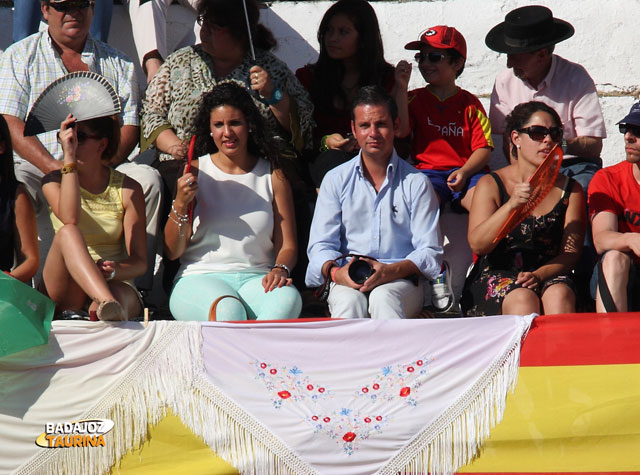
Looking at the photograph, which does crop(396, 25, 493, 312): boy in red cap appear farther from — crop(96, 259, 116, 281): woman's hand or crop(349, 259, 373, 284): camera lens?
crop(96, 259, 116, 281): woman's hand

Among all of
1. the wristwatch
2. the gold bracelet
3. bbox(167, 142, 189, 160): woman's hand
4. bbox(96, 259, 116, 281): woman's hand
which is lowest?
bbox(96, 259, 116, 281): woman's hand

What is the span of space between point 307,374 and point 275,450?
31 centimetres

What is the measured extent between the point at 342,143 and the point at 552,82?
48.1 inches

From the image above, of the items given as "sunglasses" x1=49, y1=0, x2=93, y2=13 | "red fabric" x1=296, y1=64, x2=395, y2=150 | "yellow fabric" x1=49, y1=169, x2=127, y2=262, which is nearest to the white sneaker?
"red fabric" x1=296, y1=64, x2=395, y2=150

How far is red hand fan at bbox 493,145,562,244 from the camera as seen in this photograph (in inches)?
171

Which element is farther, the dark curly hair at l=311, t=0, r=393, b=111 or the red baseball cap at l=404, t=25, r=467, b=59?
the dark curly hair at l=311, t=0, r=393, b=111

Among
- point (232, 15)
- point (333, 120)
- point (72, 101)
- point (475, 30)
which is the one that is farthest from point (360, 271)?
point (475, 30)

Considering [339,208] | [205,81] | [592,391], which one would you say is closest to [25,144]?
[205,81]

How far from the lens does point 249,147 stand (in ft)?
16.4

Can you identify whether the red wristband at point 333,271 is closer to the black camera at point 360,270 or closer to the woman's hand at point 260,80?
the black camera at point 360,270

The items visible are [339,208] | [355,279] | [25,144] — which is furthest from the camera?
[25,144]

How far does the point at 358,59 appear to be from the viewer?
5.54 m

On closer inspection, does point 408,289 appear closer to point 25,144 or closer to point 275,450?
point 275,450

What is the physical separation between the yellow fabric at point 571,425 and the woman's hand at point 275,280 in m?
1.17
